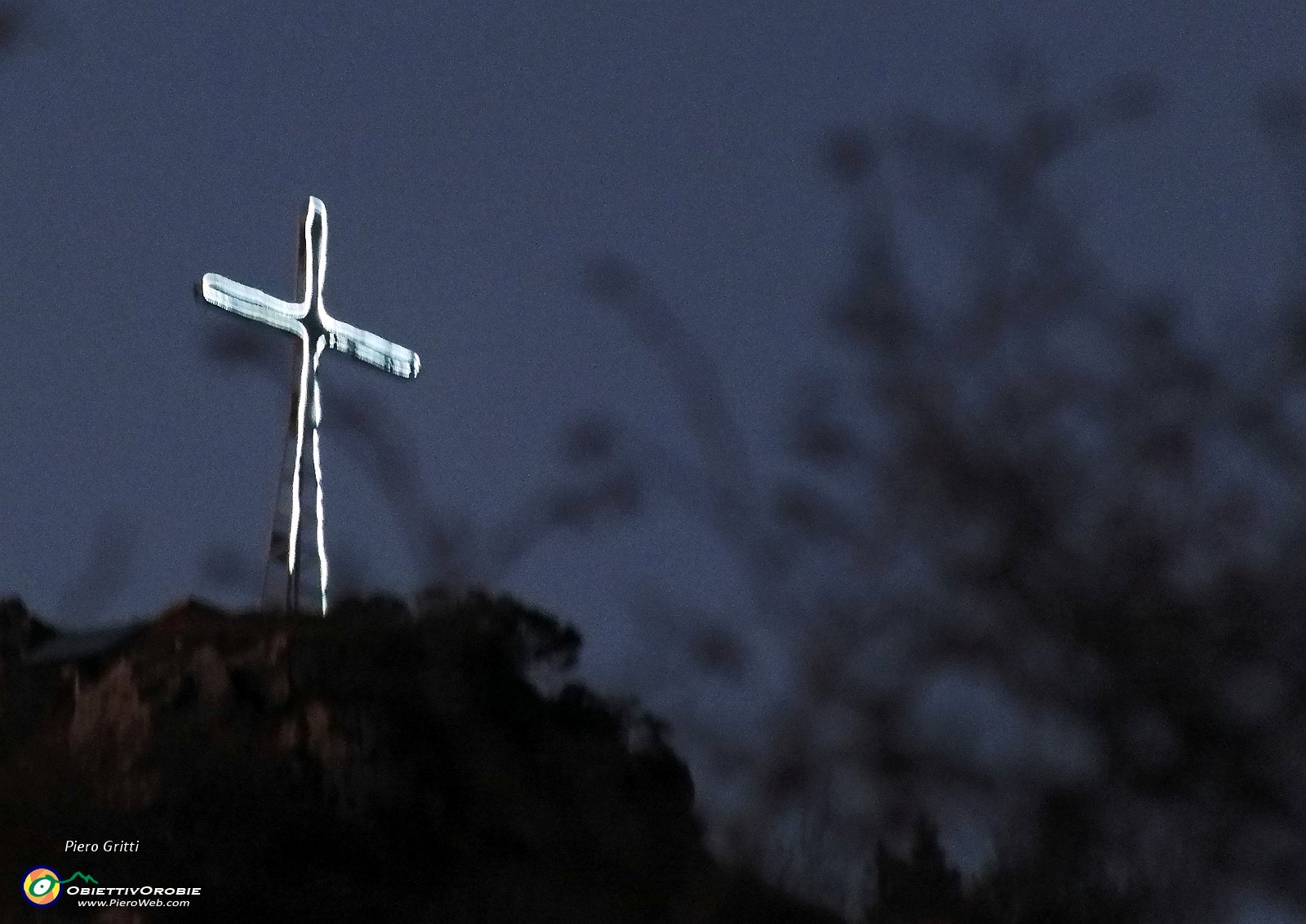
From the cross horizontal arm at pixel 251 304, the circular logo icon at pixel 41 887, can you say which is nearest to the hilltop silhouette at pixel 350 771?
the circular logo icon at pixel 41 887

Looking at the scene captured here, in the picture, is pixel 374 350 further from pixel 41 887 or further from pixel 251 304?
pixel 41 887

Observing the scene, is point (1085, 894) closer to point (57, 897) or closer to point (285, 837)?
point (57, 897)

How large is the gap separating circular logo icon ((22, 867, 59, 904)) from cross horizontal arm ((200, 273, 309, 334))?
22.5ft

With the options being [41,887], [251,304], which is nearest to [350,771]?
[41,887]

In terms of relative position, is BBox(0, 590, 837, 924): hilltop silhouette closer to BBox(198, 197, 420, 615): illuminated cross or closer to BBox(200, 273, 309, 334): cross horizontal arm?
BBox(198, 197, 420, 615): illuminated cross

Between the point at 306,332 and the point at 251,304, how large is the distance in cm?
89

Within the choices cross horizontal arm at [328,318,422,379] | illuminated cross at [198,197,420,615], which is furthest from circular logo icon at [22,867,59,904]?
cross horizontal arm at [328,318,422,379]

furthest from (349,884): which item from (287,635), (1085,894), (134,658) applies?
(1085,894)

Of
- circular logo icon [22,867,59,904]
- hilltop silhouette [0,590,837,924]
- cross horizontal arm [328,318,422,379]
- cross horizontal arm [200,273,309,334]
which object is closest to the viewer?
hilltop silhouette [0,590,837,924]

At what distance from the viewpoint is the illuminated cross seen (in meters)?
17.7

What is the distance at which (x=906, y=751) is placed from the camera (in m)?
3.73

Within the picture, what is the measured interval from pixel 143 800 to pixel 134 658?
4.14 metres

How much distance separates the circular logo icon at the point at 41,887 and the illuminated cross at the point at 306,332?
512 cm

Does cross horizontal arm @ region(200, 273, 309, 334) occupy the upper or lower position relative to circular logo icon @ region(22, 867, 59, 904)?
upper
